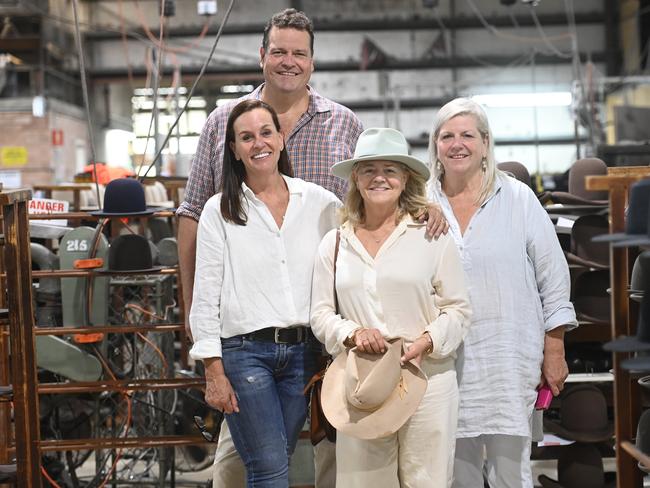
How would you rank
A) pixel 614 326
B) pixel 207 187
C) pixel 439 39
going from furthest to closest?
pixel 439 39, pixel 207 187, pixel 614 326

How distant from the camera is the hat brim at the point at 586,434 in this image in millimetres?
3805

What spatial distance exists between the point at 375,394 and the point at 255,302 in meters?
0.44

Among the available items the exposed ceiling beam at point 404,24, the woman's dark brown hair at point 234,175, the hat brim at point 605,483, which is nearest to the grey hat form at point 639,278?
the woman's dark brown hair at point 234,175

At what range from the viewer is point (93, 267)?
3.95 metres

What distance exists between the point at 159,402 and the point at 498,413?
2.19m

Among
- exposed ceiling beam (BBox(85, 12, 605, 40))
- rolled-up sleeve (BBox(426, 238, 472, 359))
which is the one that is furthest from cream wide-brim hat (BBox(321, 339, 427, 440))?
exposed ceiling beam (BBox(85, 12, 605, 40))

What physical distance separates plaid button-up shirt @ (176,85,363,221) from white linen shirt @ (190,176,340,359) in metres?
0.38

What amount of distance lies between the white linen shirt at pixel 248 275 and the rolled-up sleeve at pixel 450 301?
386 mm

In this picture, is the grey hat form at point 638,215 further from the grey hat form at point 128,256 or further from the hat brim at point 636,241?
the grey hat form at point 128,256

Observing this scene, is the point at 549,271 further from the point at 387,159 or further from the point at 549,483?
the point at 549,483

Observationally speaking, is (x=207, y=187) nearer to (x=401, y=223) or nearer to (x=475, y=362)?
(x=401, y=223)

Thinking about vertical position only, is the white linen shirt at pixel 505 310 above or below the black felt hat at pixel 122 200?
below

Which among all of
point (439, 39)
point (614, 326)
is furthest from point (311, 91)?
point (439, 39)

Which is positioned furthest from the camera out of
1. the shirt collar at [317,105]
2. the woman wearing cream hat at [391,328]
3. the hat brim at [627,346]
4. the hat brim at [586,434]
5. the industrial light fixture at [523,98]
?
the industrial light fixture at [523,98]
